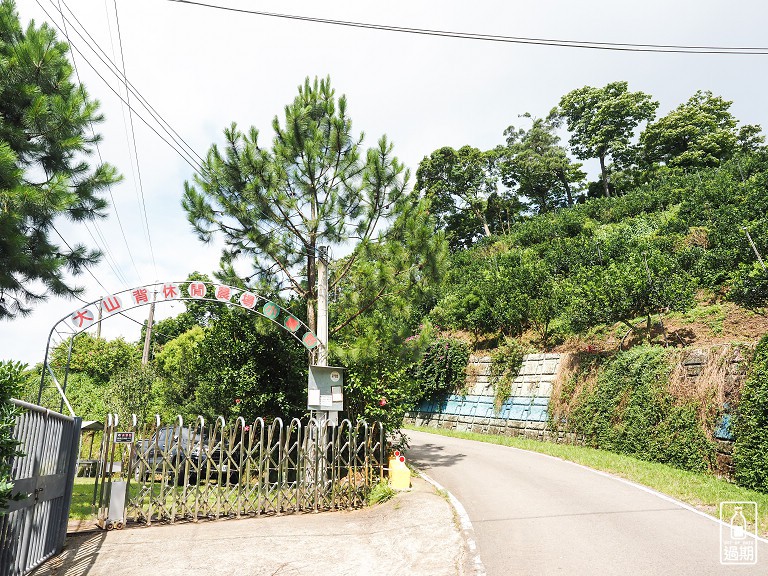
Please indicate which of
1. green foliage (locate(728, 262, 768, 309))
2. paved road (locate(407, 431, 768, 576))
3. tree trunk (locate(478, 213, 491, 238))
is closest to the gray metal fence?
paved road (locate(407, 431, 768, 576))

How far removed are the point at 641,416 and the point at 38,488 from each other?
43.0 ft

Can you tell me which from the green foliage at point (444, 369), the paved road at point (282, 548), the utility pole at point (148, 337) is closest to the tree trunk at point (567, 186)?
the green foliage at point (444, 369)

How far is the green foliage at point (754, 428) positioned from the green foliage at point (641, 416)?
101cm

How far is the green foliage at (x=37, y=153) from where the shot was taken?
7512mm

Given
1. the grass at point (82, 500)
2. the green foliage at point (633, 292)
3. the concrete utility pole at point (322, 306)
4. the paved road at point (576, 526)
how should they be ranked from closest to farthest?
the paved road at point (576, 526) < the grass at point (82, 500) < the concrete utility pole at point (322, 306) < the green foliage at point (633, 292)

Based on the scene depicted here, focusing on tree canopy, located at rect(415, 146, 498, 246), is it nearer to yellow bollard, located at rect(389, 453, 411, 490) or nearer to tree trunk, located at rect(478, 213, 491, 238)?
tree trunk, located at rect(478, 213, 491, 238)

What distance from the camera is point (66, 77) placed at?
922 centimetres

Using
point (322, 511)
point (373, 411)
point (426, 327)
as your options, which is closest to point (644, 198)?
point (426, 327)

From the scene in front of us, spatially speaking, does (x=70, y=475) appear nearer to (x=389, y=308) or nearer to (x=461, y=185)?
(x=389, y=308)

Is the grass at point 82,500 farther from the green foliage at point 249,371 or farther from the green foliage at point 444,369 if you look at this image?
the green foliage at point 444,369

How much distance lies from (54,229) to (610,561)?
1060 centimetres

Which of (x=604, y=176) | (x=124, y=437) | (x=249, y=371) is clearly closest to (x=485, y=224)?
(x=604, y=176)

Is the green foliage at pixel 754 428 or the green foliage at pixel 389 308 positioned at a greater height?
the green foliage at pixel 389 308

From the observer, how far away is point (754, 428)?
966 centimetres
